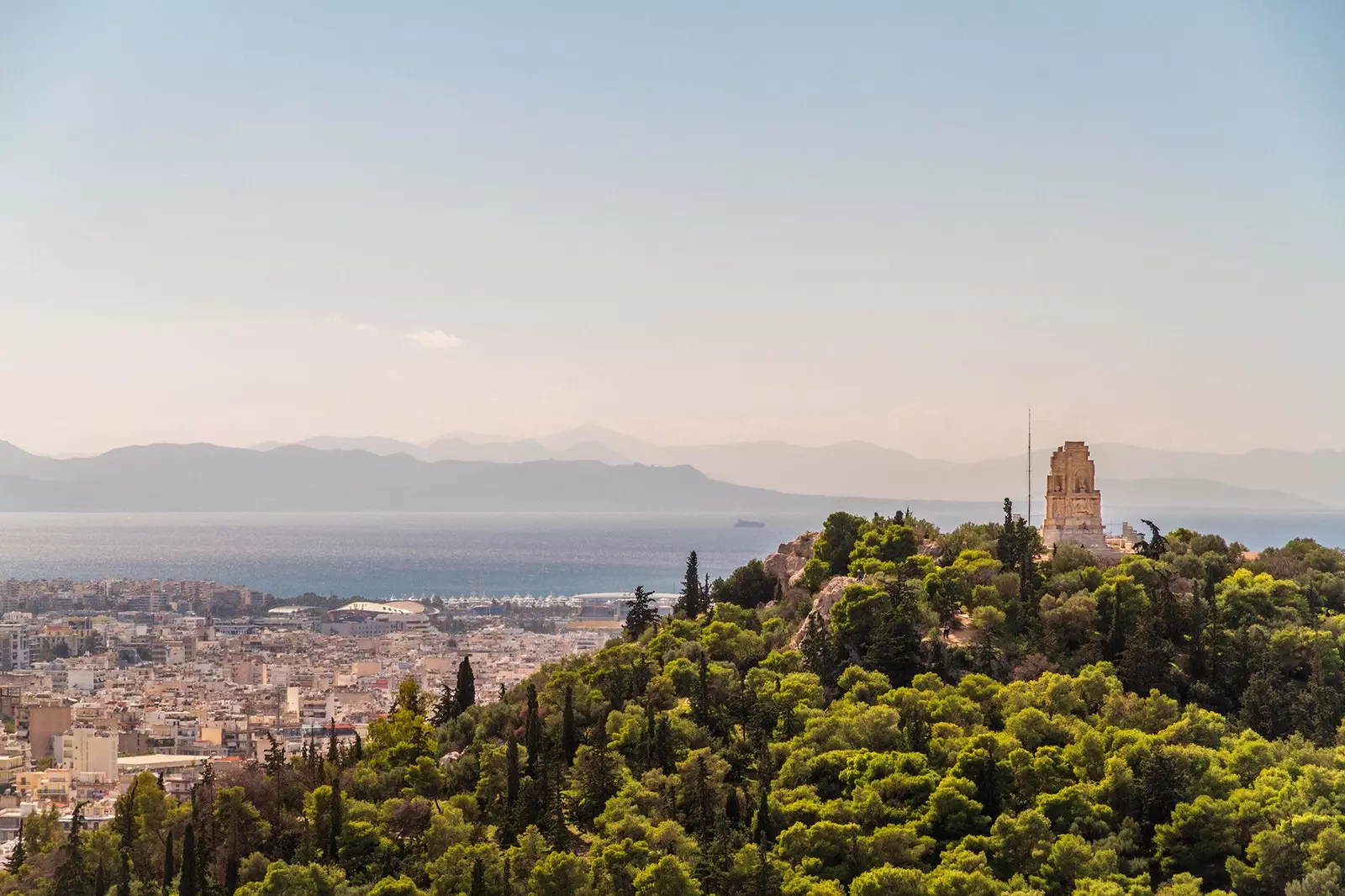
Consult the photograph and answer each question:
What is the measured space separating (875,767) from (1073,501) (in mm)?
21046

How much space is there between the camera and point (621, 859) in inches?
1377

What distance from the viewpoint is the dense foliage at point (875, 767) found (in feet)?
113

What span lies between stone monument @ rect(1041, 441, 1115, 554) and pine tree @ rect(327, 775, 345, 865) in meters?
29.9

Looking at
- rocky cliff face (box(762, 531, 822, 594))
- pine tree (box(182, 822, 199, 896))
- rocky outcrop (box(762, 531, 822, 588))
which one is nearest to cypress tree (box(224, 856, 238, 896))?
pine tree (box(182, 822, 199, 896))

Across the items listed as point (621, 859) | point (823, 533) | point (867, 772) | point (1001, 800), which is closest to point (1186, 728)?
point (1001, 800)

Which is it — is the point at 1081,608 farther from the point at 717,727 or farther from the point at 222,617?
the point at 222,617

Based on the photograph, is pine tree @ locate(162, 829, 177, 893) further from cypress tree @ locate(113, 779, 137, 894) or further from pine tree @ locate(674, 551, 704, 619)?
pine tree @ locate(674, 551, 704, 619)

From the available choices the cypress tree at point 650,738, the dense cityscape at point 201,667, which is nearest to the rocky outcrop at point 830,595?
the cypress tree at point 650,738

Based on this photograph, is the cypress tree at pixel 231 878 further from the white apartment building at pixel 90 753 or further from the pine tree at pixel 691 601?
the white apartment building at pixel 90 753

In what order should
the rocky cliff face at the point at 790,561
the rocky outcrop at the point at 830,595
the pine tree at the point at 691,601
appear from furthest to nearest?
the rocky cliff face at the point at 790,561 < the pine tree at the point at 691,601 < the rocky outcrop at the point at 830,595

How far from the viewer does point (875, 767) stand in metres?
38.4

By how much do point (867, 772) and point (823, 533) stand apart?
21.2 m

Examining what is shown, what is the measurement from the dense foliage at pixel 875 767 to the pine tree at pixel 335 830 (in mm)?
90

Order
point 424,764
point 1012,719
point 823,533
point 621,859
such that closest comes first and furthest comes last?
point 621,859 → point 1012,719 → point 424,764 → point 823,533
